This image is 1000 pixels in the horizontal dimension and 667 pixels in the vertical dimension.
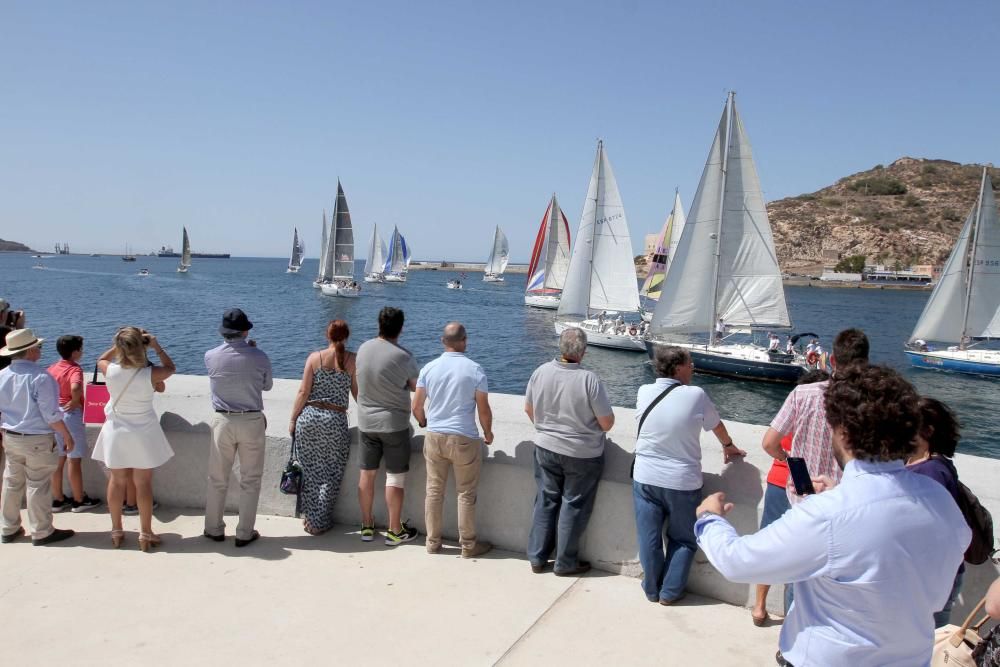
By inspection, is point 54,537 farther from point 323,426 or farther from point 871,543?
point 871,543

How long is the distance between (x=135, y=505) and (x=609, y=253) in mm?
33752

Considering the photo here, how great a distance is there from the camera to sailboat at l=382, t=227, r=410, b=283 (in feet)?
315

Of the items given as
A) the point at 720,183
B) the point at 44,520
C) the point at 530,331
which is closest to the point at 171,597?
the point at 44,520

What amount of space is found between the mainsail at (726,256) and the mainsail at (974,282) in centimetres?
1004

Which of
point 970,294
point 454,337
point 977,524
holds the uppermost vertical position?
point 970,294

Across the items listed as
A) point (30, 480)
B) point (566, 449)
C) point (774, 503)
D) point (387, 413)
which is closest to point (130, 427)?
point (30, 480)

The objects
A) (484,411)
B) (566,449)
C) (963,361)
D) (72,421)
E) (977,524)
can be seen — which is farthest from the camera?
(963,361)

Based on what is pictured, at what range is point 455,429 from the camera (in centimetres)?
385

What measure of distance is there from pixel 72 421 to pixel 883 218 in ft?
504

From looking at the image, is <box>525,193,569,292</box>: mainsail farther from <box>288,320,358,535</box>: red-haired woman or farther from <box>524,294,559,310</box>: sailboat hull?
<box>288,320,358,535</box>: red-haired woman

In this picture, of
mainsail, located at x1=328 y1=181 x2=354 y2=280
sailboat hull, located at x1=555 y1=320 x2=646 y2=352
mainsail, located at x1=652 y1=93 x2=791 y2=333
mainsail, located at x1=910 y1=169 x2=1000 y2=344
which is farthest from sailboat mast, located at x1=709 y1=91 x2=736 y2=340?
mainsail, located at x1=328 y1=181 x2=354 y2=280

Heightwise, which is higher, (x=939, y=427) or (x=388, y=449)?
(x=939, y=427)

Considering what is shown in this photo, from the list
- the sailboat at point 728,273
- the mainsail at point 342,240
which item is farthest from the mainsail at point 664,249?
the mainsail at point 342,240

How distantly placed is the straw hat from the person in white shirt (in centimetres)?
427
